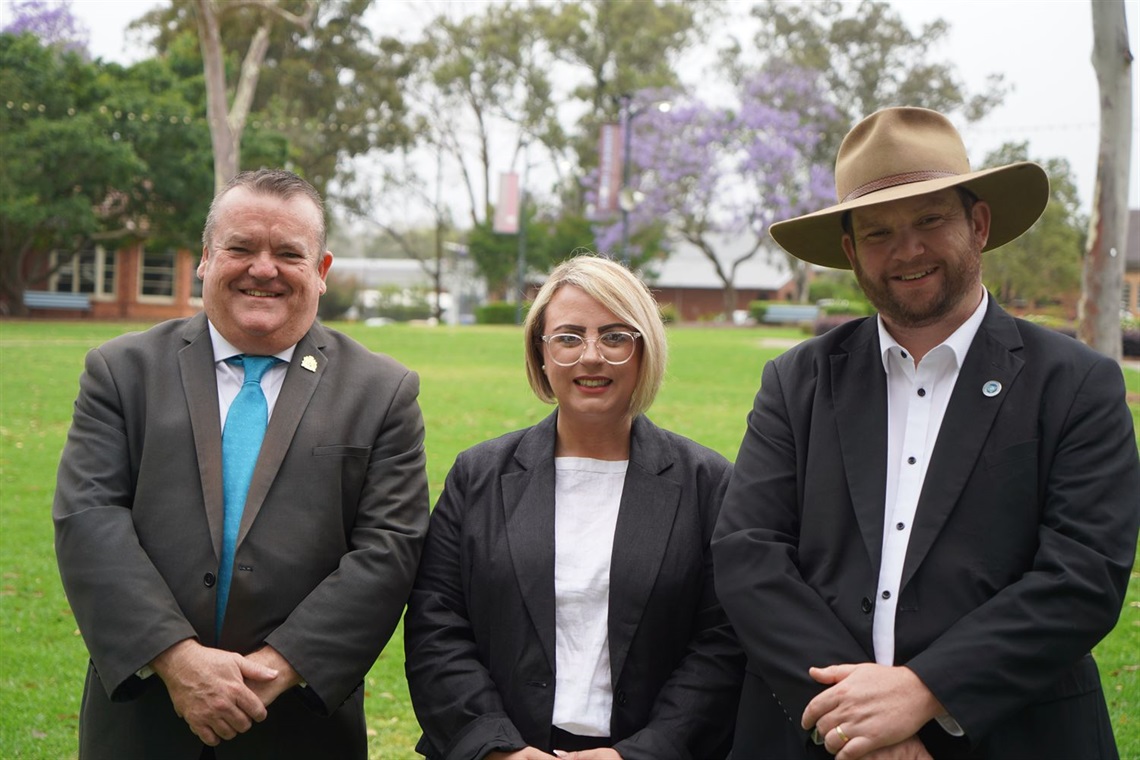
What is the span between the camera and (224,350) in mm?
3473

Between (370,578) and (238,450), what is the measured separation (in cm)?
55

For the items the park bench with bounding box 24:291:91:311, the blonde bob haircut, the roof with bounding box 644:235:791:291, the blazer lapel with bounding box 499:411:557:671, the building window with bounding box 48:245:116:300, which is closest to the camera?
the blazer lapel with bounding box 499:411:557:671

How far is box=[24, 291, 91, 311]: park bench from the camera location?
33.9 metres

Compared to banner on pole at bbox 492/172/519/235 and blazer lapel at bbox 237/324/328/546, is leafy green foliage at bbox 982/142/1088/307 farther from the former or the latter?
blazer lapel at bbox 237/324/328/546

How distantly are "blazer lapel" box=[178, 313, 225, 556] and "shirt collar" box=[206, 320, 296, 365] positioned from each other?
0.02 m

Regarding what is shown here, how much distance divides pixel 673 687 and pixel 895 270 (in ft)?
4.46

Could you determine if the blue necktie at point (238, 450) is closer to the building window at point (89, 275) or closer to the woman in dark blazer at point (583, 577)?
the woman in dark blazer at point (583, 577)

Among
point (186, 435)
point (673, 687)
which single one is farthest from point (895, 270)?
point (186, 435)

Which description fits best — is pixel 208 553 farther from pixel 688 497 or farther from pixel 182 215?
pixel 182 215

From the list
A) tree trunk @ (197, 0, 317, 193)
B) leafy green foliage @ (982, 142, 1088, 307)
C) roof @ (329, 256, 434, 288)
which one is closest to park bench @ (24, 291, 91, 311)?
tree trunk @ (197, 0, 317, 193)

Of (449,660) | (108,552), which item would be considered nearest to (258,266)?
(108,552)

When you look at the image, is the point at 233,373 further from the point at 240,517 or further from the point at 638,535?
the point at 638,535

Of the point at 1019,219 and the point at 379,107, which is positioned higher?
the point at 379,107

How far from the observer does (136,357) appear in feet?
11.2
